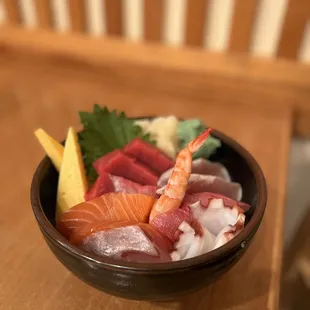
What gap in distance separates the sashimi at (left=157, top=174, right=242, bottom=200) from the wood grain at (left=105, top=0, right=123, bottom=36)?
0.57 m

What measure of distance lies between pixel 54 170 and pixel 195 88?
493 mm

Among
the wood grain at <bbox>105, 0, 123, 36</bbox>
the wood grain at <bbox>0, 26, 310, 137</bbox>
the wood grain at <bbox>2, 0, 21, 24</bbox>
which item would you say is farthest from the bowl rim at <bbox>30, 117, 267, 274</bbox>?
the wood grain at <bbox>2, 0, 21, 24</bbox>

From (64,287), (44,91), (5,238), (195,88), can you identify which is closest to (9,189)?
(5,238)

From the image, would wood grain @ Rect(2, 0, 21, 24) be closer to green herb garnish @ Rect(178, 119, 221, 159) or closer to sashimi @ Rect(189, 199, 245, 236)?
green herb garnish @ Rect(178, 119, 221, 159)

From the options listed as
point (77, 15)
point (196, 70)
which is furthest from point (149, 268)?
point (77, 15)

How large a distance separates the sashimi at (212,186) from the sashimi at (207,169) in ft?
0.09

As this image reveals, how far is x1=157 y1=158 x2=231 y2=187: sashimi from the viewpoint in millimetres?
606

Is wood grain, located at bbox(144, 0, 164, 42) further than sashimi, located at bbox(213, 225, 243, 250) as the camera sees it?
Yes

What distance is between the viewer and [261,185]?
22.0 inches

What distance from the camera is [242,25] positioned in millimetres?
954

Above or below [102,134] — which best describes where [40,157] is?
below

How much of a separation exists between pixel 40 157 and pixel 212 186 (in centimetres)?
34

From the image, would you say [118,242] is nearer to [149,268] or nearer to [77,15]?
[149,268]

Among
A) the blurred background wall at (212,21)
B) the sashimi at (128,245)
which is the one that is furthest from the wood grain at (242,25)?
the sashimi at (128,245)
